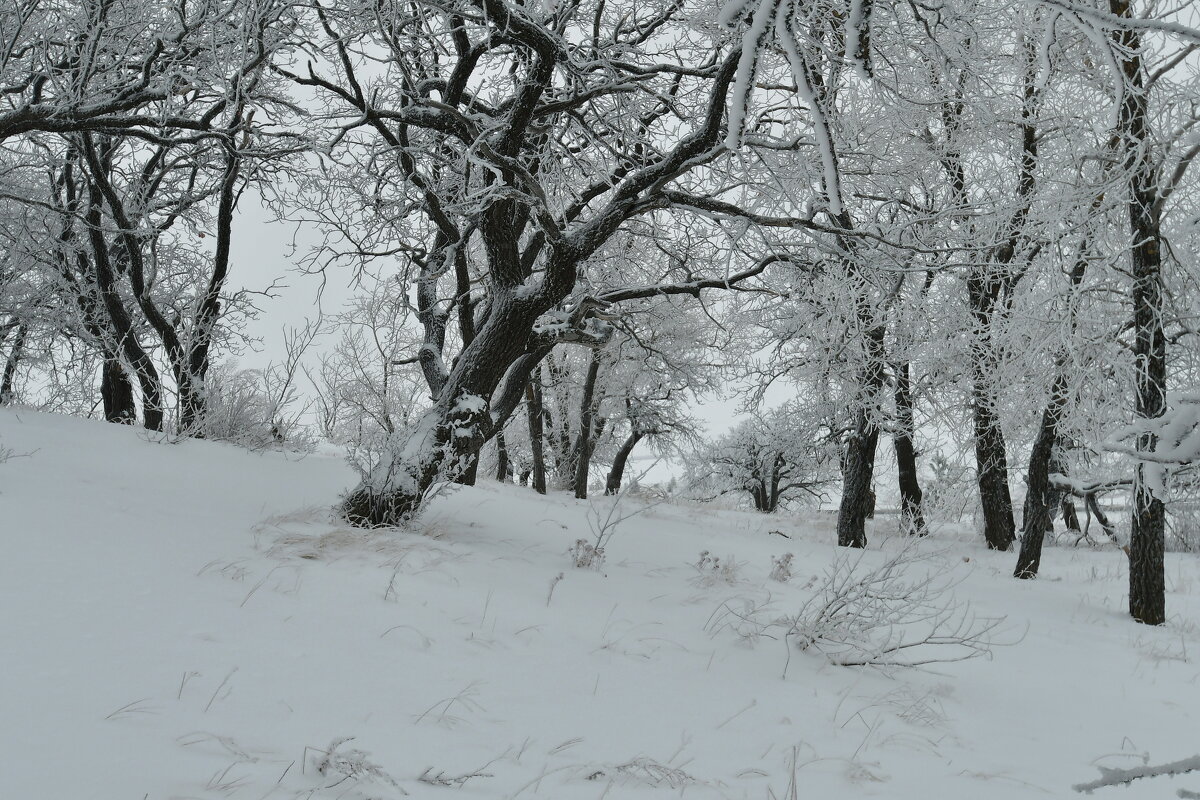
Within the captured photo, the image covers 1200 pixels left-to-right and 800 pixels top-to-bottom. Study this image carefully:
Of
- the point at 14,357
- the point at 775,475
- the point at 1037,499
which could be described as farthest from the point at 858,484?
the point at 14,357

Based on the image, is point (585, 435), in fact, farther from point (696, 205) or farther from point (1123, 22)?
point (1123, 22)

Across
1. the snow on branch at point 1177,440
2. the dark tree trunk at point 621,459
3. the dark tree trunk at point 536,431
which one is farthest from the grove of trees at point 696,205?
the dark tree trunk at point 621,459

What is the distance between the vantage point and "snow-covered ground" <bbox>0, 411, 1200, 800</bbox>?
2062mm

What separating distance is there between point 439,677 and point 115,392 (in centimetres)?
1179

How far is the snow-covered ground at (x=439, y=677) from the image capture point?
206 centimetres

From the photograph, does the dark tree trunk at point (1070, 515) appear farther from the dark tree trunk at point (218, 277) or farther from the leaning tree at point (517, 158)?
the dark tree trunk at point (218, 277)

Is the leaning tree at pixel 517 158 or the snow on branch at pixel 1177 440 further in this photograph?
the leaning tree at pixel 517 158

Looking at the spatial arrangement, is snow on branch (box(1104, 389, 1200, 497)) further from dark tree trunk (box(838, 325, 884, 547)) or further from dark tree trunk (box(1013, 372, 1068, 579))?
dark tree trunk (box(838, 325, 884, 547))

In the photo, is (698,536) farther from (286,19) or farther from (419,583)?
(286,19)

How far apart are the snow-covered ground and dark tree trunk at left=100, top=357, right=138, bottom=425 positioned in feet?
21.7

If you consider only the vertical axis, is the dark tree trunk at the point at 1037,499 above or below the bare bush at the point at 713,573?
above

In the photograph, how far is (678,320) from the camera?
16453 mm

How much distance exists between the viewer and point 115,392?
39.3 feet

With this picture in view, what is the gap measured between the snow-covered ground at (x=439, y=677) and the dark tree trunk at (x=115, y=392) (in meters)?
6.60
